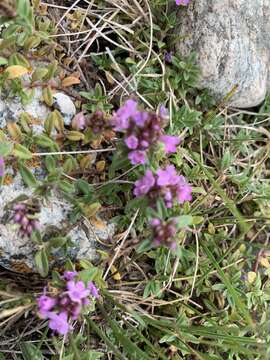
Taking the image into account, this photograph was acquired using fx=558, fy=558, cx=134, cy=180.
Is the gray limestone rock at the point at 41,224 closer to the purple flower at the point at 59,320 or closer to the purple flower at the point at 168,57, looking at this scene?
the purple flower at the point at 59,320

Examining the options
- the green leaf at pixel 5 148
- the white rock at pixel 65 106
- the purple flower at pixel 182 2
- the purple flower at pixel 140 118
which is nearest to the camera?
the purple flower at pixel 140 118

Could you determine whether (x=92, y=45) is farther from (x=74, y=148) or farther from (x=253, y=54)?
(x=253, y=54)

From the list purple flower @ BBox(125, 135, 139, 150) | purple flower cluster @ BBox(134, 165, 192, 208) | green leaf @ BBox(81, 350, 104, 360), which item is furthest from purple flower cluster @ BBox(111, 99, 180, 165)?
green leaf @ BBox(81, 350, 104, 360)

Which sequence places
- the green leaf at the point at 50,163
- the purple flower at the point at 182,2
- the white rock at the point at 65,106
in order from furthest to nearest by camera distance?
the purple flower at the point at 182,2, the white rock at the point at 65,106, the green leaf at the point at 50,163

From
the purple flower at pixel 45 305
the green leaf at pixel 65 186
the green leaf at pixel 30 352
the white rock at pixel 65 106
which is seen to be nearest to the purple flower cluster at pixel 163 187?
the green leaf at pixel 65 186

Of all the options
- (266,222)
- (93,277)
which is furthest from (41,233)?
(266,222)

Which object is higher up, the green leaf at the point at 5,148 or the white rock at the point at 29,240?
the green leaf at the point at 5,148
